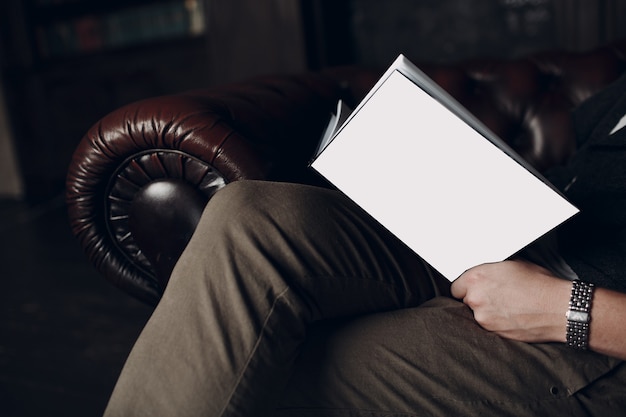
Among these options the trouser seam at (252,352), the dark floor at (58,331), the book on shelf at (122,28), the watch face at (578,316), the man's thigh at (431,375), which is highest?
the book on shelf at (122,28)

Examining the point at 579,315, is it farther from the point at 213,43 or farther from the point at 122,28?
the point at 122,28

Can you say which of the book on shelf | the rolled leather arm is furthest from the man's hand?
the book on shelf

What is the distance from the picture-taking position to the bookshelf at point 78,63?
11.5 ft

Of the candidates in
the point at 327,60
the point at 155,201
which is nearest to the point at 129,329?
the point at 155,201

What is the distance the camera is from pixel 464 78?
4.64 feet

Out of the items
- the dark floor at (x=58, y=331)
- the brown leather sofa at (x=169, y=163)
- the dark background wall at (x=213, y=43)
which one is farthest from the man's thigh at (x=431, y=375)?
the dark background wall at (x=213, y=43)

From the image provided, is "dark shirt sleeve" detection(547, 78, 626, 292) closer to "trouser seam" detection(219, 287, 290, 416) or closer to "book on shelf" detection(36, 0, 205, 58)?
"trouser seam" detection(219, 287, 290, 416)

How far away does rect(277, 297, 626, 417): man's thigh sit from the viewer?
2.38ft

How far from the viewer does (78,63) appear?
12.3 ft

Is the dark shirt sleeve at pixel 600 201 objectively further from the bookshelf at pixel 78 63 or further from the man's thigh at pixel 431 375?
the bookshelf at pixel 78 63

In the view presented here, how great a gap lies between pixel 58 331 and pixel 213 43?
1843 mm

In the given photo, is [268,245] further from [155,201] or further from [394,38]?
[394,38]

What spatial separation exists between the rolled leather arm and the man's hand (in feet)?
1.14

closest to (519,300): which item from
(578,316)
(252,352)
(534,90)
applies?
(578,316)
